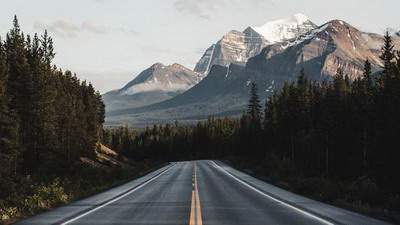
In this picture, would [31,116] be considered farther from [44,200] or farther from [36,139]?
[44,200]

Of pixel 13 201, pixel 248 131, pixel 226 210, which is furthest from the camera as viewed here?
pixel 248 131

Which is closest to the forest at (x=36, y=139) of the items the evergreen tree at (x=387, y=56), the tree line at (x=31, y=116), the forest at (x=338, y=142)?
the tree line at (x=31, y=116)

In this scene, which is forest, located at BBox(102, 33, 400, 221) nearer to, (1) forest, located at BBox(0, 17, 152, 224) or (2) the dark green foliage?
(1) forest, located at BBox(0, 17, 152, 224)

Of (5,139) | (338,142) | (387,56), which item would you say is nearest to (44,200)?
(5,139)

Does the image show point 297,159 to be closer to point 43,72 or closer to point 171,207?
point 43,72

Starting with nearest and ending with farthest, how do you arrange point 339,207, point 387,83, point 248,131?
point 339,207
point 387,83
point 248,131

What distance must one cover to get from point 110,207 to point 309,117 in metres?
65.5

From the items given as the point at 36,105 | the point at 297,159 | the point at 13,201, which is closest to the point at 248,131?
the point at 297,159

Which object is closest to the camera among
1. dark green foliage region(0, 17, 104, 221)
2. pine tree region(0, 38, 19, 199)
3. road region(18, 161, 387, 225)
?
road region(18, 161, 387, 225)

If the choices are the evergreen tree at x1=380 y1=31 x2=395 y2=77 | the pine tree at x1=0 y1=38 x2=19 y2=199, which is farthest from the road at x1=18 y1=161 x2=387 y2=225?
the evergreen tree at x1=380 y1=31 x2=395 y2=77

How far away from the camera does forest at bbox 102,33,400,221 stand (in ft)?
92.2

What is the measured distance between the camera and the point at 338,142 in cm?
6594

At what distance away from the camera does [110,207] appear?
21.5 m

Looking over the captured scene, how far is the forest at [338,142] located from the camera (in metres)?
28.1
